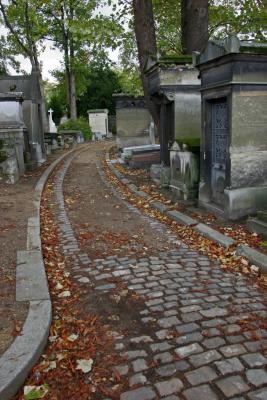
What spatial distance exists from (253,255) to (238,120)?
250cm

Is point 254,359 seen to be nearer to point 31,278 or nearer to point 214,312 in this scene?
point 214,312

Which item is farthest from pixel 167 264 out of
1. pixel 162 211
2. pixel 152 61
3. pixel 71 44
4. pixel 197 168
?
pixel 71 44

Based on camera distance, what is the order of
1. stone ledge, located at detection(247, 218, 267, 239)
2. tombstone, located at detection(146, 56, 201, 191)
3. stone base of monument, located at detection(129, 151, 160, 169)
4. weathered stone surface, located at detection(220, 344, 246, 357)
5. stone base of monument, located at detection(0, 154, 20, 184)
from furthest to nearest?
stone base of monument, located at detection(129, 151, 160, 169) < stone base of monument, located at detection(0, 154, 20, 184) < tombstone, located at detection(146, 56, 201, 191) < stone ledge, located at detection(247, 218, 267, 239) < weathered stone surface, located at detection(220, 344, 246, 357)

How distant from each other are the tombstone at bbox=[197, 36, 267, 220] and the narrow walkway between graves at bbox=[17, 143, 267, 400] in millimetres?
1514

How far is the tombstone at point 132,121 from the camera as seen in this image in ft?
54.7

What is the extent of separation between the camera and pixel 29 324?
133 inches

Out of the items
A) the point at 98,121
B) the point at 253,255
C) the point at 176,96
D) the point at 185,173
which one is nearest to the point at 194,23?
the point at 176,96

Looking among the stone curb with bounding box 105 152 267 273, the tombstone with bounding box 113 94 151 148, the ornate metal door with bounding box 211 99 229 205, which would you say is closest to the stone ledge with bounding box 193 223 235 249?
the stone curb with bounding box 105 152 267 273

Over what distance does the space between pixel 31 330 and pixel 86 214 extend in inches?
188

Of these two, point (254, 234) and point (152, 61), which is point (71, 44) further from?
point (254, 234)

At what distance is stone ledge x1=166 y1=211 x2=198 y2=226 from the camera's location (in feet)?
22.5

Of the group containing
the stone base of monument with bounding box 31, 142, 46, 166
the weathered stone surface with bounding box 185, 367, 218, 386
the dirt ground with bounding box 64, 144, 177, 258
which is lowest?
the weathered stone surface with bounding box 185, 367, 218, 386

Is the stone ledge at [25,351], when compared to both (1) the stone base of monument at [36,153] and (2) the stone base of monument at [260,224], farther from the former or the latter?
(1) the stone base of monument at [36,153]

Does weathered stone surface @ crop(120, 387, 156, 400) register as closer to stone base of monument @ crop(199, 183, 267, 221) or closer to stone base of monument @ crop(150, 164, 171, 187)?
stone base of monument @ crop(199, 183, 267, 221)
